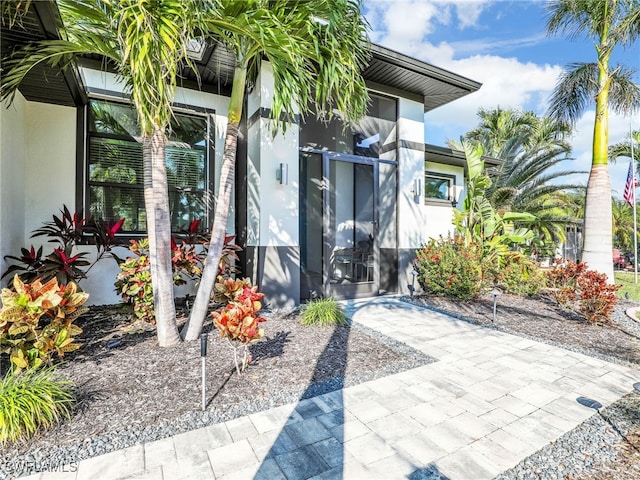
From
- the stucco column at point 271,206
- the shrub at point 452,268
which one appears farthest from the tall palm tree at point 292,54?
the shrub at point 452,268

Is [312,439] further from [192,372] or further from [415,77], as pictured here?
[415,77]

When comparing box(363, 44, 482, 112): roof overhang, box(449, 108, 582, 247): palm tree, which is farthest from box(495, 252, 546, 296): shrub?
box(449, 108, 582, 247): palm tree

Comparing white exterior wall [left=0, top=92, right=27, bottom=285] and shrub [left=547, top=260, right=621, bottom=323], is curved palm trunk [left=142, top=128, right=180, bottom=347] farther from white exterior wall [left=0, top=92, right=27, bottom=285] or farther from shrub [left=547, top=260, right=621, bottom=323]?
shrub [left=547, top=260, right=621, bottom=323]

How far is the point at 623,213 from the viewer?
19.9 meters

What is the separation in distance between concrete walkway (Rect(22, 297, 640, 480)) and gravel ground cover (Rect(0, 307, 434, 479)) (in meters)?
0.15

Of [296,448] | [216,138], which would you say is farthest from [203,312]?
[216,138]

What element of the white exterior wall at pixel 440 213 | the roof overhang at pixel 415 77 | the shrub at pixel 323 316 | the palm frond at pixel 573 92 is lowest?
the shrub at pixel 323 316

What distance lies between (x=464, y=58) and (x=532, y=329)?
866cm

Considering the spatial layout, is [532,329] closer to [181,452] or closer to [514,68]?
[181,452]

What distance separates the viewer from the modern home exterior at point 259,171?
18.4 ft

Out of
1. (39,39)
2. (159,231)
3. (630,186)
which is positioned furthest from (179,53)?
(630,186)

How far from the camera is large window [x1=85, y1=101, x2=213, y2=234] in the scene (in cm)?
610

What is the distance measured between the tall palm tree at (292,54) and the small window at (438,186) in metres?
6.06

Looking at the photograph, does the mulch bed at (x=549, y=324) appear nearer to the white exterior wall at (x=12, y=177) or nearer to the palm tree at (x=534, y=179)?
the palm tree at (x=534, y=179)
